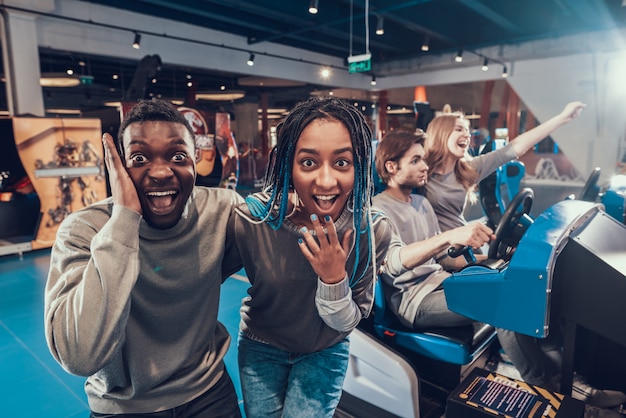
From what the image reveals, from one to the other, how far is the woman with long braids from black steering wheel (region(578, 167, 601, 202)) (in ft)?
8.12

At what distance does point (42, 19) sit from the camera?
21.1 feet

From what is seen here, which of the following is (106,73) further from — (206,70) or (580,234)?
(580,234)

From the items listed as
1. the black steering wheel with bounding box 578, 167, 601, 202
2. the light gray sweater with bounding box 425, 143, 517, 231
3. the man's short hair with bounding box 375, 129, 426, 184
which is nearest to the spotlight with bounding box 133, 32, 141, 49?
the light gray sweater with bounding box 425, 143, 517, 231

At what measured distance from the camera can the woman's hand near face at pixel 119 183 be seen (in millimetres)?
944

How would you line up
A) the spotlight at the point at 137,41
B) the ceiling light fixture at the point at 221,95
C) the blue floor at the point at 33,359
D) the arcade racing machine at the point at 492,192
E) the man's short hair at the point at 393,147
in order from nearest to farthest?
the man's short hair at the point at 393,147
the blue floor at the point at 33,359
the arcade racing machine at the point at 492,192
the spotlight at the point at 137,41
the ceiling light fixture at the point at 221,95

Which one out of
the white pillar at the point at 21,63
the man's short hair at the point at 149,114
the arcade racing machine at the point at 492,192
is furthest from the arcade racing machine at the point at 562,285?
the white pillar at the point at 21,63

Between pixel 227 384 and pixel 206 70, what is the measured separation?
9222 millimetres

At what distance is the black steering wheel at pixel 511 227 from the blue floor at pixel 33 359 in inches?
59.3

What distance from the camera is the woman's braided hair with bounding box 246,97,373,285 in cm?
110

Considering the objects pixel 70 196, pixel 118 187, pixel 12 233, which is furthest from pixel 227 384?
pixel 12 233

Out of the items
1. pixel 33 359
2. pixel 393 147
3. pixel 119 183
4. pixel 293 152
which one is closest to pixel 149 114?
pixel 119 183

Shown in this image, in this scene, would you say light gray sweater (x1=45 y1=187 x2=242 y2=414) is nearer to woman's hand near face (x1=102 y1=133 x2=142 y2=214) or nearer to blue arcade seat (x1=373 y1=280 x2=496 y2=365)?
woman's hand near face (x1=102 y1=133 x2=142 y2=214)

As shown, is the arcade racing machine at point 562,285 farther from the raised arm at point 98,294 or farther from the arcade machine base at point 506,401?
the raised arm at point 98,294

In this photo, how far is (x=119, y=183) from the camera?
37.5 inches
